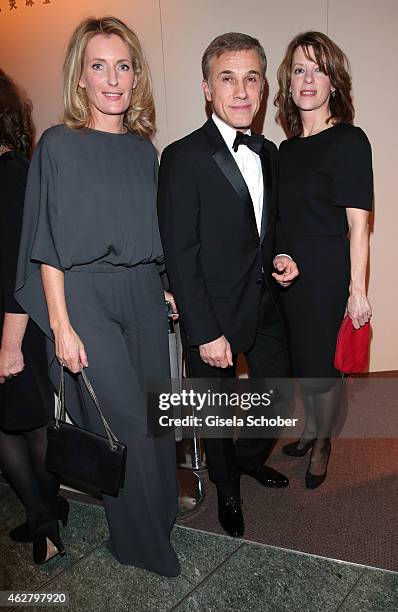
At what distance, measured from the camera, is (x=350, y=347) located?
250 cm

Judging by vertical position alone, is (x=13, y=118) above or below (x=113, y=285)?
above

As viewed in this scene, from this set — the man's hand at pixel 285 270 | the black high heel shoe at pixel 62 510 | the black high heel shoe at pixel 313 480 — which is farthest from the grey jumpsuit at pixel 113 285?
the black high heel shoe at pixel 313 480

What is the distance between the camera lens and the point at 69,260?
196 cm

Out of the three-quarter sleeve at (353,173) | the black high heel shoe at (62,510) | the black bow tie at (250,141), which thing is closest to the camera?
the black bow tie at (250,141)

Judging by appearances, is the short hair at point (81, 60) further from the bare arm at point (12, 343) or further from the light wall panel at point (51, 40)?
the light wall panel at point (51, 40)

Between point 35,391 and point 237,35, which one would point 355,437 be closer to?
point 35,391

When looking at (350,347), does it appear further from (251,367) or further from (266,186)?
(266,186)

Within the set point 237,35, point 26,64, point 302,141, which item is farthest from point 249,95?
point 26,64

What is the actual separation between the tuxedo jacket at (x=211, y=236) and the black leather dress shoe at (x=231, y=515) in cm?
65

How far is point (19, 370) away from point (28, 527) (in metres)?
0.78

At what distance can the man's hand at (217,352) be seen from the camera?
7.28 feet

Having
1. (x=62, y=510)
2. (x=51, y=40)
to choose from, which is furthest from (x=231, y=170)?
(x=51, y=40)

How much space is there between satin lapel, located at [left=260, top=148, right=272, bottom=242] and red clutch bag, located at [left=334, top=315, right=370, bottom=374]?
0.56 m

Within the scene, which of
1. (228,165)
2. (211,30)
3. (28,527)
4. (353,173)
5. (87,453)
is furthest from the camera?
(211,30)
